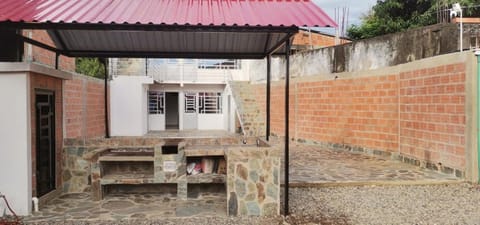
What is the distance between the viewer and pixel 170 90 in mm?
21625

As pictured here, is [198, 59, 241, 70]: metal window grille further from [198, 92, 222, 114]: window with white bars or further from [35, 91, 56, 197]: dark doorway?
[35, 91, 56, 197]: dark doorway

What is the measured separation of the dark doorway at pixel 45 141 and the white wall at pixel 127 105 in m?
12.4

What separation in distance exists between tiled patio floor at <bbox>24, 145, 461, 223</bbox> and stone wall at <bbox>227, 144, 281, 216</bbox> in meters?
0.32

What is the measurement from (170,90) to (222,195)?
15.8 metres

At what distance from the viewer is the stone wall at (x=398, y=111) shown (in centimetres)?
751

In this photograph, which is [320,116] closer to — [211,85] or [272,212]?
[272,212]

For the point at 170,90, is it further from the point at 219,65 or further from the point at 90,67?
the point at 90,67

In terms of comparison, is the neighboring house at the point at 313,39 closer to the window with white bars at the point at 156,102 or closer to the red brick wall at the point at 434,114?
the window with white bars at the point at 156,102

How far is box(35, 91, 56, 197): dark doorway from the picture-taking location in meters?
5.61

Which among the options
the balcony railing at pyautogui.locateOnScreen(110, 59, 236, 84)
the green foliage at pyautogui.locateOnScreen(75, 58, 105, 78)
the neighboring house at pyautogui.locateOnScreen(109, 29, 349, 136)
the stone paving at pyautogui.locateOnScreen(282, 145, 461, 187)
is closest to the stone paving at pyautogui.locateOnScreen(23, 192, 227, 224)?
the stone paving at pyautogui.locateOnScreen(282, 145, 461, 187)

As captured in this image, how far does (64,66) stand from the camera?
1208 cm

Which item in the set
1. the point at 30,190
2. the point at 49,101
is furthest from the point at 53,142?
the point at 30,190

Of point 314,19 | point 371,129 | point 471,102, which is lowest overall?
point 371,129

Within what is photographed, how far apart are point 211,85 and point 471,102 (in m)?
15.4
